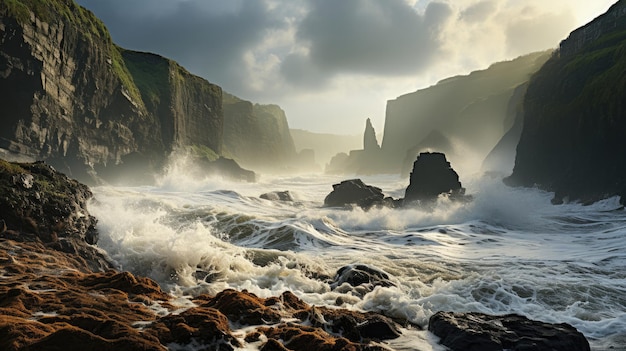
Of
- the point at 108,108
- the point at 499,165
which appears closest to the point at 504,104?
the point at 499,165

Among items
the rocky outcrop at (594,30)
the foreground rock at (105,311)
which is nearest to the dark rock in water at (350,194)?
the foreground rock at (105,311)

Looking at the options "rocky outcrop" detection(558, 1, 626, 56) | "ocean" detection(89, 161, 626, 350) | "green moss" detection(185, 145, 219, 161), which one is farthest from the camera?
"green moss" detection(185, 145, 219, 161)

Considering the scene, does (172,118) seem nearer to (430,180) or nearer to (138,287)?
(430,180)

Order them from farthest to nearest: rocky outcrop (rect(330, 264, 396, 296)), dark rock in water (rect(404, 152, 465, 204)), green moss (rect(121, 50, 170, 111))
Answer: green moss (rect(121, 50, 170, 111)) → dark rock in water (rect(404, 152, 465, 204)) → rocky outcrop (rect(330, 264, 396, 296))

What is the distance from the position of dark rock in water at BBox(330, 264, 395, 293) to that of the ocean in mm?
398

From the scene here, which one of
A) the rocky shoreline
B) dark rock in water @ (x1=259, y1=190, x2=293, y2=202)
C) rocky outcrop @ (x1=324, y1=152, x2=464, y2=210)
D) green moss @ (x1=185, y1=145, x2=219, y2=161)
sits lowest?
the rocky shoreline

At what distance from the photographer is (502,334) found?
783 cm

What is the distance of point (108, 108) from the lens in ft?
232

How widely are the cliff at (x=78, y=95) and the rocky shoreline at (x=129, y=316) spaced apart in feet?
149

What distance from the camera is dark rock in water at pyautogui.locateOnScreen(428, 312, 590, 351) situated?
7406 millimetres

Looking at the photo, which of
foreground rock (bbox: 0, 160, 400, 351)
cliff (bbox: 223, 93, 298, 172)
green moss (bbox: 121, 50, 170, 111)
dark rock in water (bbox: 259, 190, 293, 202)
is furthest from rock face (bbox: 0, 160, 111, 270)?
cliff (bbox: 223, 93, 298, 172)

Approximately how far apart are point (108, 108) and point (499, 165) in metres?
77.8

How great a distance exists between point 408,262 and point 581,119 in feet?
126

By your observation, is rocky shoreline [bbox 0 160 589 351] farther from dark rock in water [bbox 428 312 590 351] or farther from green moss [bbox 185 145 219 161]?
green moss [bbox 185 145 219 161]
